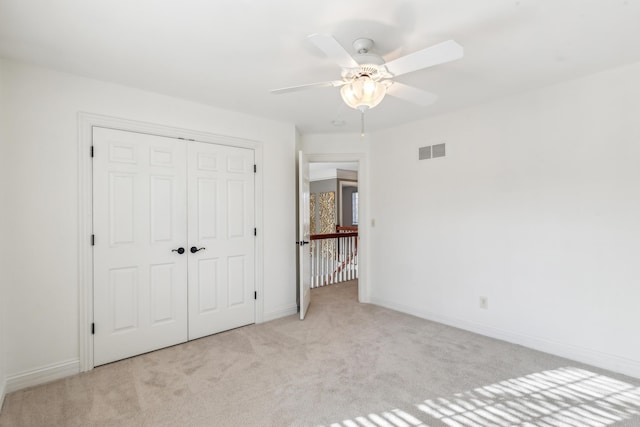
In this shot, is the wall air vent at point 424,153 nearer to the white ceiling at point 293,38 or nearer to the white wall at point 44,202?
the white ceiling at point 293,38

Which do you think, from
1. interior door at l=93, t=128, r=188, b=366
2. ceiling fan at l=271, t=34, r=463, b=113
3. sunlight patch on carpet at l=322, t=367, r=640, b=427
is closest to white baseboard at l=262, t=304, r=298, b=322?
interior door at l=93, t=128, r=188, b=366

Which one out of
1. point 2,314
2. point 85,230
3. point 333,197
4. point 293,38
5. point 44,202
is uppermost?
point 293,38

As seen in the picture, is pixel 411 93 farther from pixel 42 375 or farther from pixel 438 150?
pixel 42 375

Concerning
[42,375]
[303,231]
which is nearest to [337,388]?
[303,231]

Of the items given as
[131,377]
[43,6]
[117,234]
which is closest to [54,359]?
[131,377]

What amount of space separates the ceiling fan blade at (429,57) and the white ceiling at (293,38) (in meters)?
0.28

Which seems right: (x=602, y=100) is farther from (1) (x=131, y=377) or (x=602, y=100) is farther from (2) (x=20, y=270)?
(2) (x=20, y=270)

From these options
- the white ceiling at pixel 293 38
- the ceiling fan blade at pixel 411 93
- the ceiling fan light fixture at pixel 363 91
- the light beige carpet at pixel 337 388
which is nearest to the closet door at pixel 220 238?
the light beige carpet at pixel 337 388

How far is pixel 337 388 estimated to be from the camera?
7.77 feet

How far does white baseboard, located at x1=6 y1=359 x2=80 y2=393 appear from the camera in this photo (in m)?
2.36

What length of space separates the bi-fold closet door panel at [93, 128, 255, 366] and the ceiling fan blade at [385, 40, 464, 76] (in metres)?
2.24

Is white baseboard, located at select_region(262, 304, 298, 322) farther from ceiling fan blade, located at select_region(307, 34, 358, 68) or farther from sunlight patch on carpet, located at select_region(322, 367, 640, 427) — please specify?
ceiling fan blade, located at select_region(307, 34, 358, 68)

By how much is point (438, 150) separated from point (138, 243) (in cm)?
330

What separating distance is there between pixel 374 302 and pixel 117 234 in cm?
322
